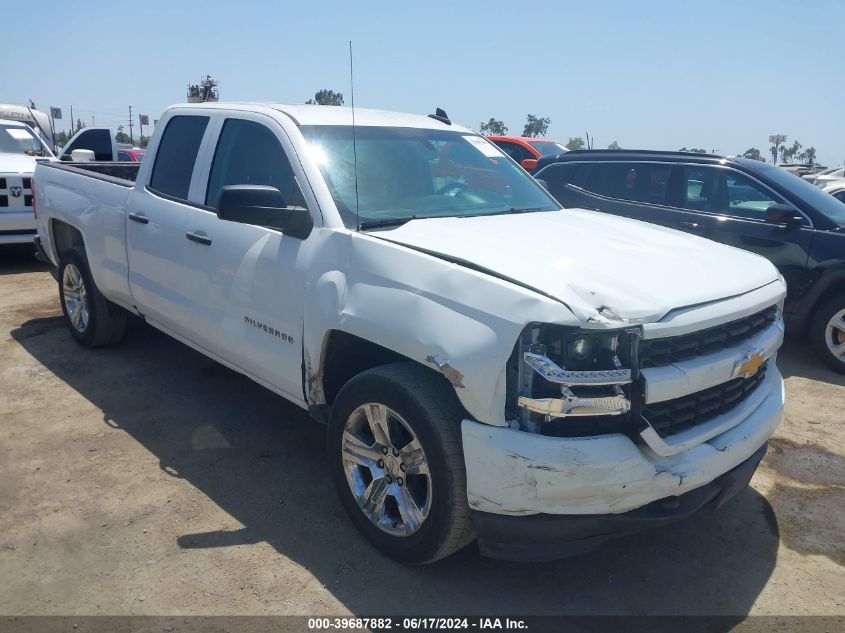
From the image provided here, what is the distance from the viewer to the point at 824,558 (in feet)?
11.1

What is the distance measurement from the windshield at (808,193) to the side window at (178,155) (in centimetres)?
505

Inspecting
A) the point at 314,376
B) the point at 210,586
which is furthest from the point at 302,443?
the point at 210,586

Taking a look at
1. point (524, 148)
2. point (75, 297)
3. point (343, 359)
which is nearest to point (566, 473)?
point (343, 359)

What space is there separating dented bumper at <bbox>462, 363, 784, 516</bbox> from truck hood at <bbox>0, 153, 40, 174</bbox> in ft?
29.4

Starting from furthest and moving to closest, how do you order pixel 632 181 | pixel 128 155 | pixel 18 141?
pixel 128 155
pixel 18 141
pixel 632 181

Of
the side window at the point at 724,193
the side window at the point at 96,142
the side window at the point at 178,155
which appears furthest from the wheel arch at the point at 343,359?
the side window at the point at 96,142

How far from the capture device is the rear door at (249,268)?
3.61 metres

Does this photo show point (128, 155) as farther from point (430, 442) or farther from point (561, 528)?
point (561, 528)

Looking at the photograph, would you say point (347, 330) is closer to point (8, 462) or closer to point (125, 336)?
point (8, 462)

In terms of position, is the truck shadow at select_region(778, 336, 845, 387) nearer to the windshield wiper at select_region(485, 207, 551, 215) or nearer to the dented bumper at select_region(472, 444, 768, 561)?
the windshield wiper at select_region(485, 207, 551, 215)

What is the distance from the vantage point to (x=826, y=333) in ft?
20.3

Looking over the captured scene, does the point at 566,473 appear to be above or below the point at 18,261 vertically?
above

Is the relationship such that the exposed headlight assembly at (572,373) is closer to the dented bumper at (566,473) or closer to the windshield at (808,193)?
the dented bumper at (566,473)

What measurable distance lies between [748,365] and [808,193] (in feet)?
14.6
